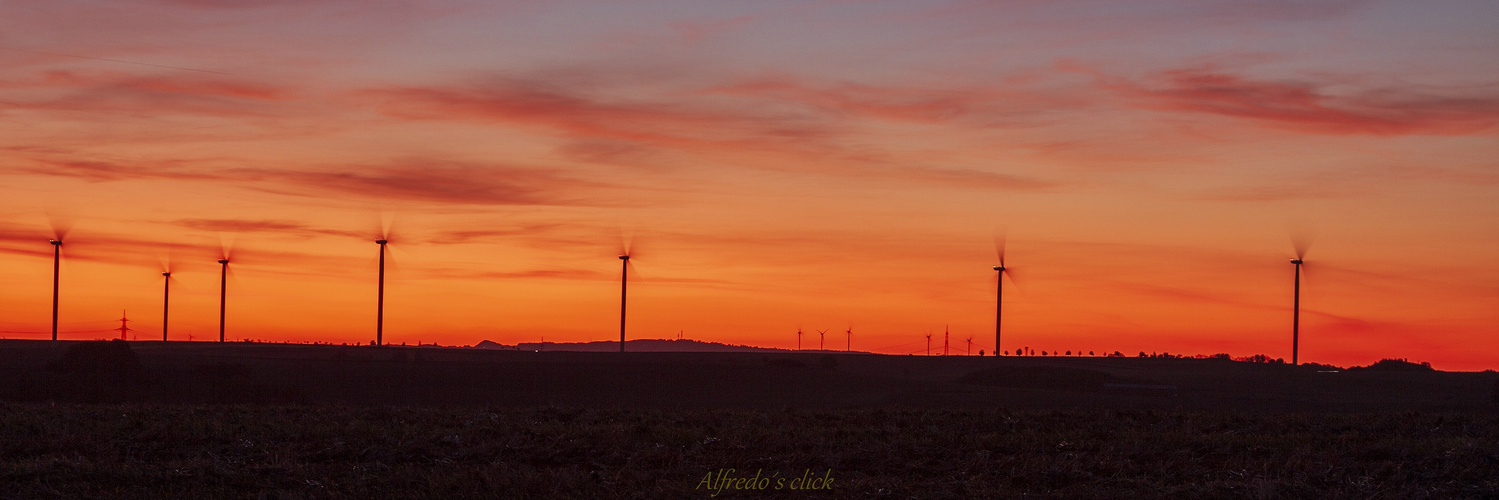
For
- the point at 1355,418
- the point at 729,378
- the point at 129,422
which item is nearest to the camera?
the point at 129,422

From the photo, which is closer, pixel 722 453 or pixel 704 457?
pixel 704 457


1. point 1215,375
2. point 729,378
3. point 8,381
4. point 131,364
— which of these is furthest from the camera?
point 1215,375

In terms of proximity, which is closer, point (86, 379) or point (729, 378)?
point (86, 379)

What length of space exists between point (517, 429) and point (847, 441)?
7.52 metres

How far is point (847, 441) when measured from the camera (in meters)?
29.1

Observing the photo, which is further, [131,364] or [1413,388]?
[1413,388]

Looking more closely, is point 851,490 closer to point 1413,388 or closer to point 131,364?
point 131,364

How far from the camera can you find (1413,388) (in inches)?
4518

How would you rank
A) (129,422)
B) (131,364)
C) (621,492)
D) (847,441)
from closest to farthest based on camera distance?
(621,492) → (847,441) → (129,422) → (131,364)

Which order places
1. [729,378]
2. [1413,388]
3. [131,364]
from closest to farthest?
[131,364], [729,378], [1413,388]

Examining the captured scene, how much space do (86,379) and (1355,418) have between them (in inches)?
2626

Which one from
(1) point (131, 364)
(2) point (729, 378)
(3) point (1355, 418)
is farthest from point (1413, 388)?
(1) point (131, 364)

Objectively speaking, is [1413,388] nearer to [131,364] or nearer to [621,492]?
[131,364]

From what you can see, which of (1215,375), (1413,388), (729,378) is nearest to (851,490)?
(729,378)
